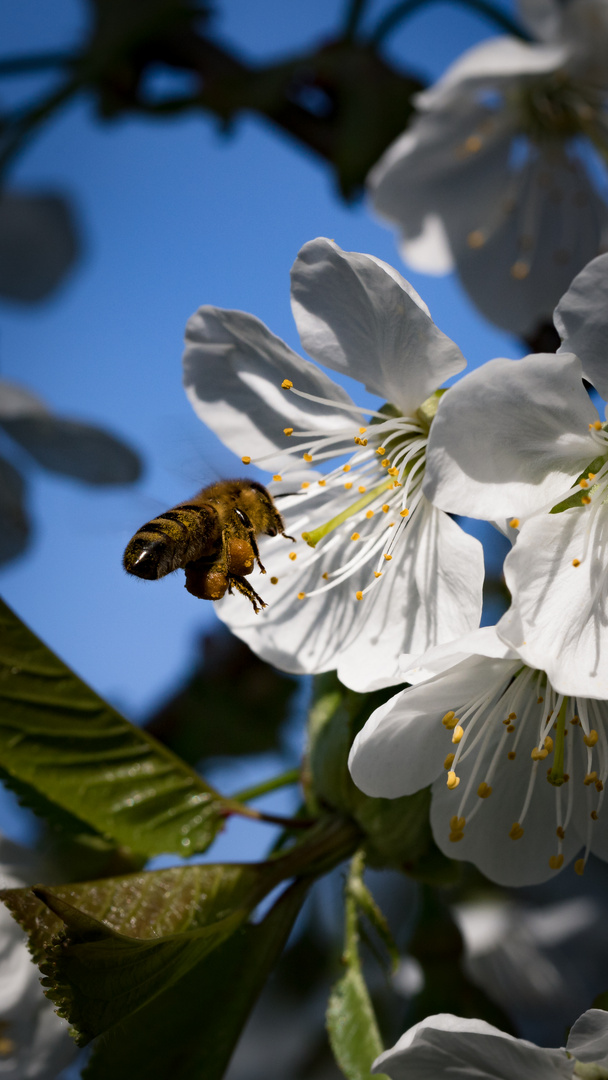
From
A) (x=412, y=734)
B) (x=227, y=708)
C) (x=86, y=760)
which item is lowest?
(x=227, y=708)

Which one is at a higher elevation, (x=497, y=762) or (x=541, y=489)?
(x=541, y=489)

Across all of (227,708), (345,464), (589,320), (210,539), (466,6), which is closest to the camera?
(589,320)

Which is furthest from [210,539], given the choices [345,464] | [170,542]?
[345,464]

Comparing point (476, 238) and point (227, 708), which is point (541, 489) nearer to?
point (476, 238)

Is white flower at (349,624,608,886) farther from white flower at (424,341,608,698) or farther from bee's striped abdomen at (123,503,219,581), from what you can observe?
bee's striped abdomen at (123,503,219,581)

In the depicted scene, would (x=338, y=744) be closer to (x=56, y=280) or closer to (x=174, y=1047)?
(x=174, y=1047)

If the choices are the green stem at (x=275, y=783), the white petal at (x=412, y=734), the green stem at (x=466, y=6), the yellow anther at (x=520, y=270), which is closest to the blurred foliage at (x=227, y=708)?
the green stem at (x=275, y=783)
